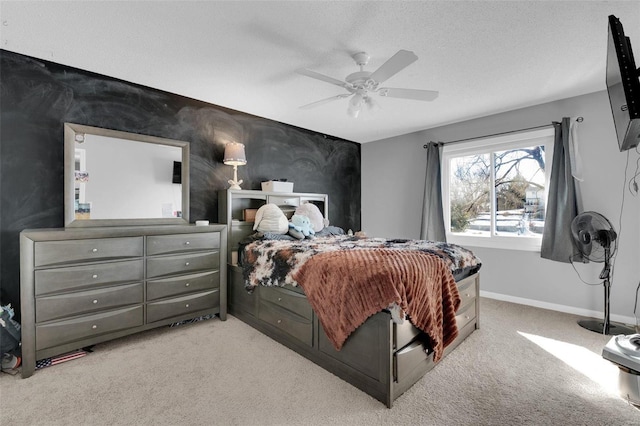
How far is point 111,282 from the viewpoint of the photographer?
235 cm

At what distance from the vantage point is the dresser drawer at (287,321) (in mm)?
2206

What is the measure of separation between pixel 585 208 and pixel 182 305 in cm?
444

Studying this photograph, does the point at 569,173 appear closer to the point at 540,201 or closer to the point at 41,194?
the point at 540,201

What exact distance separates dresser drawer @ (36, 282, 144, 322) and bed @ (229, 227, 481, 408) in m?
1.10

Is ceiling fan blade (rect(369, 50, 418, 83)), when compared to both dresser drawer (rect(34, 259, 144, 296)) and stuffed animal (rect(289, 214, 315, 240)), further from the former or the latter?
dresser drawer (rect(34, 259, 144, 296))

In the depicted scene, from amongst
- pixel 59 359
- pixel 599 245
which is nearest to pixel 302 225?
pixel 59 359

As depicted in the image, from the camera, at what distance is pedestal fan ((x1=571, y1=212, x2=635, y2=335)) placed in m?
2.71

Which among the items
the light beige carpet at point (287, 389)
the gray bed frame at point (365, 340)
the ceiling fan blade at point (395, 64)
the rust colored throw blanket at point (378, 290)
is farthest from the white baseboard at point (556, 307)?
the ceiling fan blade at point (395, 64)

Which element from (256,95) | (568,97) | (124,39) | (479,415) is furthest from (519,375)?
(124,39)

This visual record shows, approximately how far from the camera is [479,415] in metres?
1.60

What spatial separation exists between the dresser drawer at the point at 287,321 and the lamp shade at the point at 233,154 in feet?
5.57

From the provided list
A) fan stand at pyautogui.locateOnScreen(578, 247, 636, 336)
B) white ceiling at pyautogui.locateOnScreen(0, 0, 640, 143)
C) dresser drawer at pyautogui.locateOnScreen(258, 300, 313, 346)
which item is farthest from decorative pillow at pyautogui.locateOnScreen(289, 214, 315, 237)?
fan stand at pyautogui.locateOnScreen(578, 247, 636, 336)

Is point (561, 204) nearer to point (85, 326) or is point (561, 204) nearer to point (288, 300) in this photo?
point (288, 300)

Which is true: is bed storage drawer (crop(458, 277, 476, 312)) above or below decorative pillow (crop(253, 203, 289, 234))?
below
